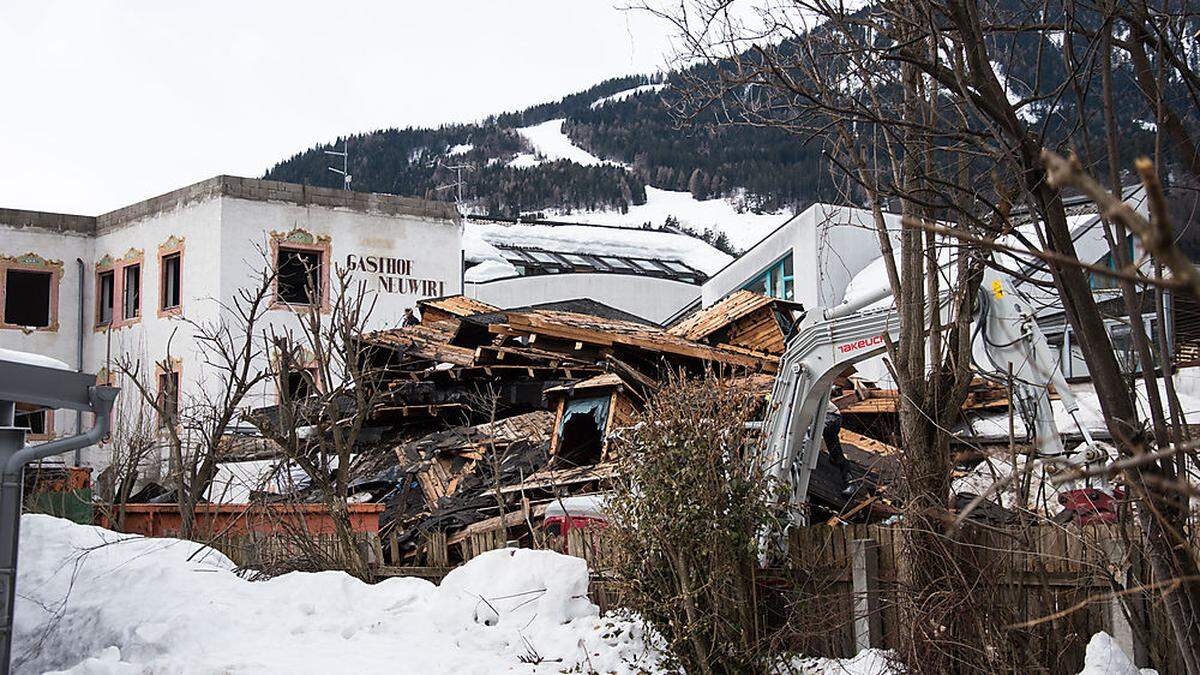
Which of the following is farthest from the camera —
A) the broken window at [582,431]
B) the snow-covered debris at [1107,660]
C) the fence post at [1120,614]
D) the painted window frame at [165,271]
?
the painted window frame at [165,271]

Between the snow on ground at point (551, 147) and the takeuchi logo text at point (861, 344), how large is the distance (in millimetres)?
136812

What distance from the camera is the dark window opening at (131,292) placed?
36.2m

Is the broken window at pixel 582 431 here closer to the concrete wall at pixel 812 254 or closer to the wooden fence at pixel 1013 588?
the wooden fence at pixel 1013 588

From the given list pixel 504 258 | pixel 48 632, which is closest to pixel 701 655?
pixel 48 632

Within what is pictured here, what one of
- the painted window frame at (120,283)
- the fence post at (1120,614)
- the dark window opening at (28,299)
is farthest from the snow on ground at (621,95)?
the fence post at (1120,614)

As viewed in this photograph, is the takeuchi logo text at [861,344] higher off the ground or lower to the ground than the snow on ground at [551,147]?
lower

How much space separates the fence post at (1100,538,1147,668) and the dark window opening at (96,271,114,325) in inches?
1331

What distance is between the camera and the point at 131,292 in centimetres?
3656

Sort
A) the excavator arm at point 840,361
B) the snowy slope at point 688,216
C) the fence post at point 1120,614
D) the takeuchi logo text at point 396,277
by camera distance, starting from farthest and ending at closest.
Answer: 1. the snowy slope at point 688,216
2. the takeuchi logo text at point 396,277
3. the excavator arm at point 840,361
4. the fence post at point 1120,614

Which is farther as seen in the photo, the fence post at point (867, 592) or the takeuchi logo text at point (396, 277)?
the takeuchi logo text at point (396, 277)

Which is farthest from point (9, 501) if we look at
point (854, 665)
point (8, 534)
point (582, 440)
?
point (582, 440)

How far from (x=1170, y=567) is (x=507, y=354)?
1690 centimetres

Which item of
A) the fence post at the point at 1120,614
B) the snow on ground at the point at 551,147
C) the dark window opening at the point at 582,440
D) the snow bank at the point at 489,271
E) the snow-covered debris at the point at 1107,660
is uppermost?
the snow on ground at the point at 551,147

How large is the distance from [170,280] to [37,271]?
4.57 m
